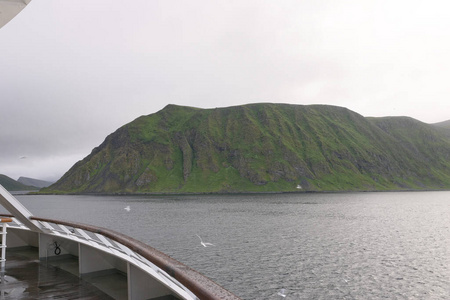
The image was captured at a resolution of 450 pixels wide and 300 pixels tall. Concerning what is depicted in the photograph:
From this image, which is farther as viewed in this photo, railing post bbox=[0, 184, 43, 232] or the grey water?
the grey water

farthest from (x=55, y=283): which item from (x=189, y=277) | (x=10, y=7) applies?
(x=10, y=7)

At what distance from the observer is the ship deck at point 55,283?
285 inches

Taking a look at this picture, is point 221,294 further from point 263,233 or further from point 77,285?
point 263,233

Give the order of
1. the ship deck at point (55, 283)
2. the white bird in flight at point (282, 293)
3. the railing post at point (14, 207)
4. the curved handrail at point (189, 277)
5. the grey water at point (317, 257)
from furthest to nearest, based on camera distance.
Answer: the grey water at point (317, 257) < the white bird in flight at point (282, 293) < the railing post at point (14, 207) < the ship deck at point (55, 283) < the curved handrail at point (189, 277)

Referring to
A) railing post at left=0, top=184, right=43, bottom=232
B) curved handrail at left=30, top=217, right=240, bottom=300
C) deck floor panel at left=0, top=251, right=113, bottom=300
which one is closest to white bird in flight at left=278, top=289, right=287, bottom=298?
deck floor panel at left=0, top=251, right=113, bottom=300

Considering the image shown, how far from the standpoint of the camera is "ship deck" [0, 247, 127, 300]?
7.24 meters

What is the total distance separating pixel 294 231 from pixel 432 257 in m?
23.1

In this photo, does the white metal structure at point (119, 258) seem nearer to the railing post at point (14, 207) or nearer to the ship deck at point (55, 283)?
the railing post at point (14, 207)

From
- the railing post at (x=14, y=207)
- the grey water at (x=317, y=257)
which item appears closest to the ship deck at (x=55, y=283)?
the railing post at (x=14, y=207)

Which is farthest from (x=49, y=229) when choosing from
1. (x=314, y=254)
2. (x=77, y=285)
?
(x=314, y=254)

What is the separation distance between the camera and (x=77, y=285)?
25.9ft

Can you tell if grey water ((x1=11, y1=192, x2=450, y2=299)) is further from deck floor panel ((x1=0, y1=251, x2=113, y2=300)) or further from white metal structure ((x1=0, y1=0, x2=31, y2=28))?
white metal structure ((x1=0, y1=0, x2=31, y2=28))

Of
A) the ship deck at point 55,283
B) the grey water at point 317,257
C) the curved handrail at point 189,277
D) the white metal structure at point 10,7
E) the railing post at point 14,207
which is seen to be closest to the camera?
the curved handrail at point 189,277

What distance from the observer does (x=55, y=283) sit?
8227 mm
